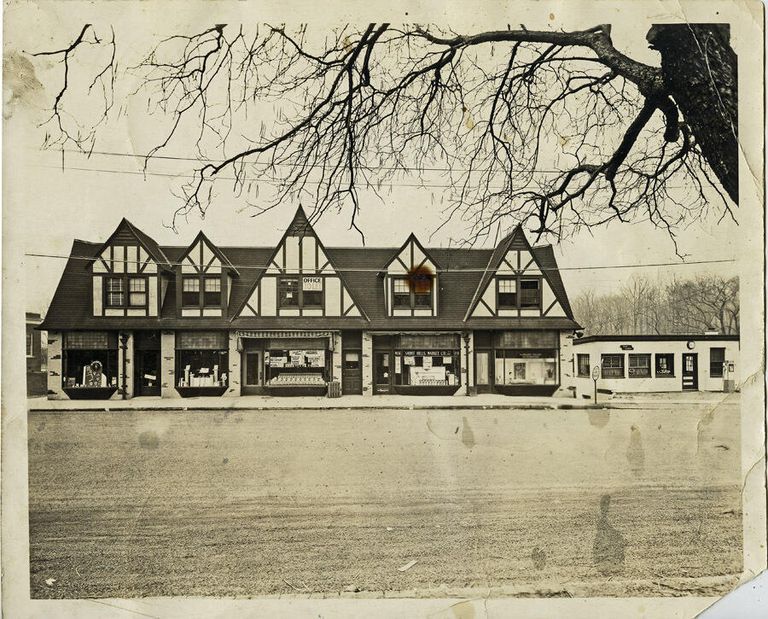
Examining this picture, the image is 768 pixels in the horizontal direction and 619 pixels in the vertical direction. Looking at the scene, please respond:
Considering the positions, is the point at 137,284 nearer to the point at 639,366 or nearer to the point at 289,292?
the point at 289,292

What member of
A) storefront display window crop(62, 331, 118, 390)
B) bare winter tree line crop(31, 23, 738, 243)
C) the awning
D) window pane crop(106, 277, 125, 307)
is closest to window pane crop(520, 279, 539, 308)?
bare winter tree line crop(31, 23, 738, 243)

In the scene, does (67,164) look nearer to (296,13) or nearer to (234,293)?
(234,293)

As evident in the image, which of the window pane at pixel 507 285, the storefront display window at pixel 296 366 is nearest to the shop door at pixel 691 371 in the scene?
the window pane at pixel 507 285

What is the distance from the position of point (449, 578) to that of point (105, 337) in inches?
90.3

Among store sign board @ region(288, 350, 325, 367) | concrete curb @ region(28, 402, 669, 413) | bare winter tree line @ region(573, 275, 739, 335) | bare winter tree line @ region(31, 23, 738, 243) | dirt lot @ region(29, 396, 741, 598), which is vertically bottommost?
dirt lot @ region(29, 396, 741, 598)

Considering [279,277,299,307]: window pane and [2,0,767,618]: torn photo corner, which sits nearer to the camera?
[2,0,767,618]: torn photo corner

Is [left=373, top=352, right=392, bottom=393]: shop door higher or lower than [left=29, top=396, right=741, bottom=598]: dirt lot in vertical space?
higher

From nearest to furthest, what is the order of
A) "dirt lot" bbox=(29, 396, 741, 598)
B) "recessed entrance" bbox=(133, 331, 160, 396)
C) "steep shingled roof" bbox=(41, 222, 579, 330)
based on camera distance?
"dirt lot" bbox=(29, 396, 741, 598) → "steep shingled roof" bbox=(41, 222, 579, 330) → "recessed entrance" bbox=(133, 331, 160, 396)

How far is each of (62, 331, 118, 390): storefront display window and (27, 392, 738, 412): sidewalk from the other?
0.11 meters

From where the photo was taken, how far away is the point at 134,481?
2816 mm

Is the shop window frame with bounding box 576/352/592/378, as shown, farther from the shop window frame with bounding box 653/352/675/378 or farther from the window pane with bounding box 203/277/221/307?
the window pane with bounding box 203/277/221/307

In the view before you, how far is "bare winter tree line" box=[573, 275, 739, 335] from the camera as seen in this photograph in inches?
115

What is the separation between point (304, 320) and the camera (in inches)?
118

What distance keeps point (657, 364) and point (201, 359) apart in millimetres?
2542
